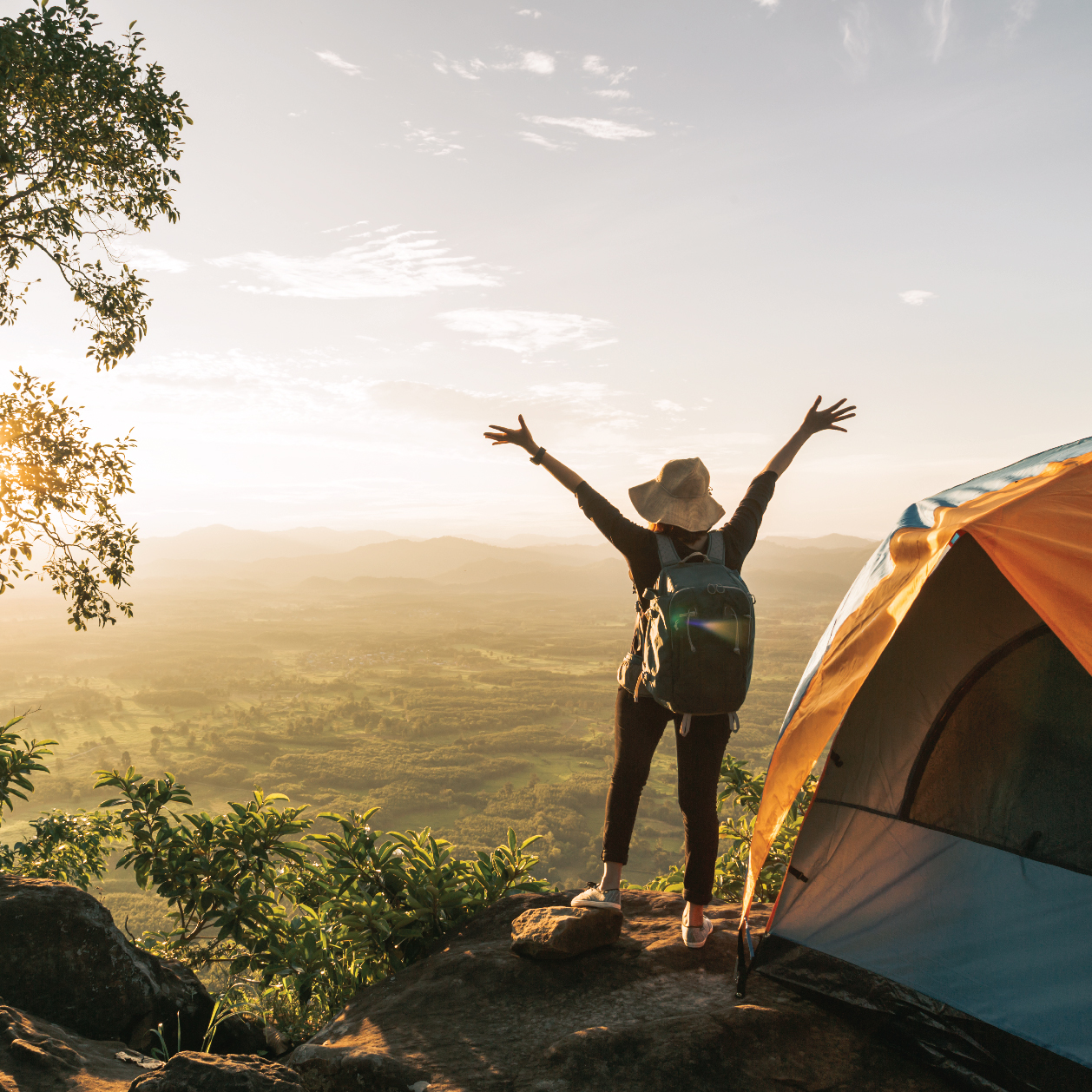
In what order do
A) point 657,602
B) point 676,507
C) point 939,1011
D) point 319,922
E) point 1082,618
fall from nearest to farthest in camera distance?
point 1082,618 < point 939,1011 < point 657,602 < point 676,507 < point 319,922

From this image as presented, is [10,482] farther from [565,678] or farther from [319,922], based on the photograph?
[565,678]

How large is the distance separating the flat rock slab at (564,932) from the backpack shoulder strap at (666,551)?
5.71 feet

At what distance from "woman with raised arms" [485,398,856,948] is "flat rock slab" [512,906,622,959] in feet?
0.27

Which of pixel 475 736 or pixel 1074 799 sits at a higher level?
pixel 1074 799

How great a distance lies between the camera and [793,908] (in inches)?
133

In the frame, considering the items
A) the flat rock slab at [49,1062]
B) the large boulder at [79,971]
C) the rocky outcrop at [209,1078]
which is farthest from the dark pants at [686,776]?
the large boulder at [79,971]

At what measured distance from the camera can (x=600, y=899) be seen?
11.5 feet

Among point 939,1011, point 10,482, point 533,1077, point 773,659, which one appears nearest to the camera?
point 533,1077

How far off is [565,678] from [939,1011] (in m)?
128

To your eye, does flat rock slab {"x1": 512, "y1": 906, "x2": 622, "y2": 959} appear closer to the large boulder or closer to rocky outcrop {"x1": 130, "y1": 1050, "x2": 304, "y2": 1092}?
rocky outcrop {"x1": 130, "y1": 1050, "x2": 304, "y2": 1092}

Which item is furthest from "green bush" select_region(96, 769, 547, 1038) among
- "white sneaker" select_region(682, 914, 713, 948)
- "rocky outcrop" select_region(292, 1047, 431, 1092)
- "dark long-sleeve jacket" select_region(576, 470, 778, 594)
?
"dark long-sleeve jacket" select_region(576, 470, 778, 594)

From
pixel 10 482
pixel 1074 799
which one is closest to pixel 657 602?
pixel 1074 799

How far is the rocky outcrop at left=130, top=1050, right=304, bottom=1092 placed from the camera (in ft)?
7.45

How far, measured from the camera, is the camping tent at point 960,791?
258 cm
